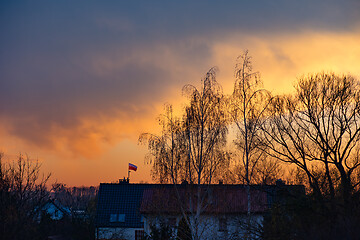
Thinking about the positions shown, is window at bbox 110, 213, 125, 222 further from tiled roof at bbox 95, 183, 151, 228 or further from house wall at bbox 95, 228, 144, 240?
house wall at bbox 95, 228, 144, 240

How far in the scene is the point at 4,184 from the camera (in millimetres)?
20484

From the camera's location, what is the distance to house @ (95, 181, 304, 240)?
2989 centimetres

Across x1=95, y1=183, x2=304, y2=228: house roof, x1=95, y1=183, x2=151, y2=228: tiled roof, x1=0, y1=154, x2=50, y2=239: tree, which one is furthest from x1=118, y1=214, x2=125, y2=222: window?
x1=0, y1=154, x2=50, y2=239: tree

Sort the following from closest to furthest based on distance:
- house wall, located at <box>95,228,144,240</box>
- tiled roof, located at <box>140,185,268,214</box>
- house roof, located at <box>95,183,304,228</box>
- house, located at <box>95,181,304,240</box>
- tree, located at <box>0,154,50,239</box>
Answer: tree, located at <box>0,154,50,239</box>
tiled roof, located at <box>140,185,268,214</box>
house, located at <box>95,181,304,240</box>
house roof, located at <box>95,183,304,228</box>
house wall, located at <box>95,228,144,240</box>

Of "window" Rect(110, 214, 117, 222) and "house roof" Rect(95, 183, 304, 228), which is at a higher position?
"house roof" Rect(95, 183, 304, 228)

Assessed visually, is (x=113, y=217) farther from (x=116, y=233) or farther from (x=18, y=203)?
(x=18, y=203)

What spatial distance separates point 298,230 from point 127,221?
25721mm

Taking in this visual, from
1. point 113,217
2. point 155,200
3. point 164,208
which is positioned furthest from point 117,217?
point 164,208

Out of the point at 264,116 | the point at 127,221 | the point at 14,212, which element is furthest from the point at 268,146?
the point at 127,221

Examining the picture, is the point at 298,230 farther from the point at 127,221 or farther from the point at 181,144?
the point at 127,221

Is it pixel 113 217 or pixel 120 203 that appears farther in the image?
pixel 120 203

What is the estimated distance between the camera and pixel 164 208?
30672 mm

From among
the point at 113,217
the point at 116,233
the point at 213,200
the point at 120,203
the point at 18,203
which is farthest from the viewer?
the point at 120,203

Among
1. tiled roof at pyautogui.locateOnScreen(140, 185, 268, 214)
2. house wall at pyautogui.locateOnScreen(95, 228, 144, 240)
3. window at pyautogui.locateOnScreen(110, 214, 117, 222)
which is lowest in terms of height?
house wall at pyautogui.locateOnScreen(95, 228, 144, 240)
